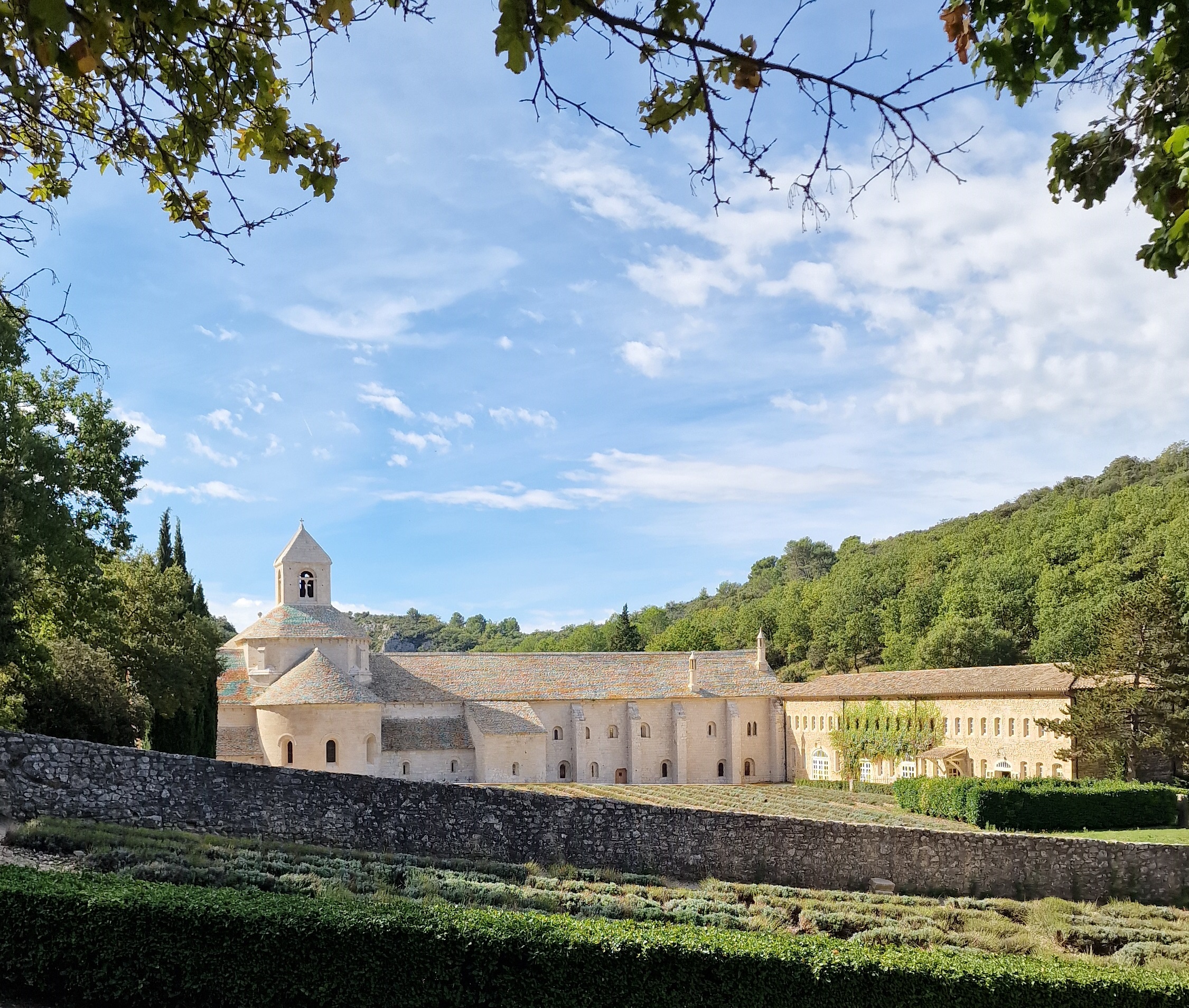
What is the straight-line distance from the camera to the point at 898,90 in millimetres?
4531

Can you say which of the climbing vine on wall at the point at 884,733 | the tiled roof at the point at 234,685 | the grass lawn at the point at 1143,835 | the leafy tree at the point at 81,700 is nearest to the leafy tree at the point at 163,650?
the leafy tree at the point at 81,700

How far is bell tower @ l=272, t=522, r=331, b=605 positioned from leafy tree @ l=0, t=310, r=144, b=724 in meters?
16.0

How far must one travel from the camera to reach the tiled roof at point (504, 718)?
42031mm

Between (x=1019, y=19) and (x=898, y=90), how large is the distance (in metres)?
1.50

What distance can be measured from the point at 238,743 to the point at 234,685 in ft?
13.3

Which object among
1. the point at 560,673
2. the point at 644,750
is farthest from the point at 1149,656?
the point at 560,673

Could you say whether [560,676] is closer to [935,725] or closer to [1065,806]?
[935,725]

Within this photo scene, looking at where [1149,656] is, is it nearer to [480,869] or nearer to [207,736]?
[480,869]

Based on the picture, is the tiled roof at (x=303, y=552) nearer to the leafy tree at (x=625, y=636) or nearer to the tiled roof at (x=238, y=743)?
the tiled roof at (x=238, y=743)

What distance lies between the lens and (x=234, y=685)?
41438mm

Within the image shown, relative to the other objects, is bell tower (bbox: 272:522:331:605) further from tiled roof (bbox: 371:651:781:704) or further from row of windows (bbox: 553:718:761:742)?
row of windows (bbox: 553:718:761:742)

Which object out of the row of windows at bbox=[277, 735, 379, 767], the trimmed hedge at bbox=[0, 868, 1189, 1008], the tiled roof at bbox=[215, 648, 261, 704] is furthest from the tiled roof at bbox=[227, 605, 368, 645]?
the trimmed hedge at bbox=[0, 868, 1189, 1008]

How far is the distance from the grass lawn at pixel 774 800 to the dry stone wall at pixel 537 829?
6.72 metres

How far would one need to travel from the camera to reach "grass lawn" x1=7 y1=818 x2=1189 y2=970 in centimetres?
1262
